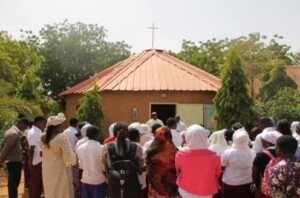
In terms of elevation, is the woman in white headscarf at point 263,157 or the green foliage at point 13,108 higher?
the green foliage at point 13,108

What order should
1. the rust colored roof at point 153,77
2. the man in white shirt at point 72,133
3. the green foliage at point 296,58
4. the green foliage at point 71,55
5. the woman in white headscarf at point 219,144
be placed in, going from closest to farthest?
the woman in white headscarf at point 219,144 → the man in white shirt at point 72,133 → the rust colored roof at point 153,77 → the green foliage at point 71,55 → the green foliage at point 296,58

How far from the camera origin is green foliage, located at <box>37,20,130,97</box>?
113ft

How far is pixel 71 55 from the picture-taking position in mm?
34406

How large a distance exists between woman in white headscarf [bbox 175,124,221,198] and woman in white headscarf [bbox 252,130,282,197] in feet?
2.24

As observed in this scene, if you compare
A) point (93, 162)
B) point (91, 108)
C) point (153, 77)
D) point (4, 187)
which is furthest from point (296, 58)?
point (93, 162)

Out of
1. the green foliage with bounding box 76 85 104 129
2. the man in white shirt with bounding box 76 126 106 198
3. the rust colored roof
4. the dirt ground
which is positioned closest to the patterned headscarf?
the man in white shirt with bounding box 76 126 106 198

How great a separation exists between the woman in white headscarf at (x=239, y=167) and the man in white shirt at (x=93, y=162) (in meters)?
1.81

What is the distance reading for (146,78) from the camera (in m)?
22.0

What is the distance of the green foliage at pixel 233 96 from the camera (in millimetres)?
18406

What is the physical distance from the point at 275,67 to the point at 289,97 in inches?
393

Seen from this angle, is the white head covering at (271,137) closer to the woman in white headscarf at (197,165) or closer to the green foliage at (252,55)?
the woman in white headscarf at (197,165)

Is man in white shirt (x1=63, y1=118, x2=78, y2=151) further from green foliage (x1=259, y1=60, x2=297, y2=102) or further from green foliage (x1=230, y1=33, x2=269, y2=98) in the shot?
green foliage (x1=230, y1=33, x2=269, y2=98)

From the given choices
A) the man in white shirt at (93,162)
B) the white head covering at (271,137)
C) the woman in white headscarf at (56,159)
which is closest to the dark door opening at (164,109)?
the man in white shirt at (93,162)

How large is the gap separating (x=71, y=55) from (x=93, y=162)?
28.1 meters
